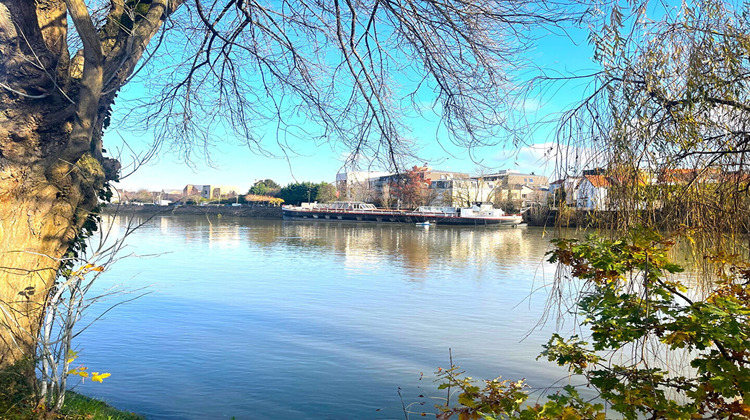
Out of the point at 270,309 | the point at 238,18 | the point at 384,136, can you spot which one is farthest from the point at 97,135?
the point at 270,309

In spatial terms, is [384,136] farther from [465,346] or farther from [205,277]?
[205,277]

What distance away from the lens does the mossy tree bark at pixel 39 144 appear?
3.35m

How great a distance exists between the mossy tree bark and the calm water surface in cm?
155

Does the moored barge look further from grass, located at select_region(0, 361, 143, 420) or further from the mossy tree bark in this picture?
grass, located at select_region(0, 361, 143, 420)

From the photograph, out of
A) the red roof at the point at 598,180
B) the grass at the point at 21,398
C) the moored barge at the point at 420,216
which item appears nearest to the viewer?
the grass at the point at 21,398

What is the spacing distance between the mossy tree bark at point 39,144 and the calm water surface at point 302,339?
1.55 m

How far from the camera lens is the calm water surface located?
6.04 metres

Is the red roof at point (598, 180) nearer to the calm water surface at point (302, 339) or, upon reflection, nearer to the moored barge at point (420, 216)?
the calm water surface at point (302, 339)

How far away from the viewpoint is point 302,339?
856 centimetres

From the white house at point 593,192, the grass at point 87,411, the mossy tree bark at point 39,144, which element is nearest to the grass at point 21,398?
the grass at point 87,411

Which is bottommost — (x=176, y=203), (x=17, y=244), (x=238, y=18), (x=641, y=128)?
(x=17, y=244)

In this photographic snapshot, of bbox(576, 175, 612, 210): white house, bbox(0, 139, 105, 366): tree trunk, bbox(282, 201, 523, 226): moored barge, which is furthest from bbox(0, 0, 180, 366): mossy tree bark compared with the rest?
bbox(282, 201, 523, 226): moored barge

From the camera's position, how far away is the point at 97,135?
13.8 ft

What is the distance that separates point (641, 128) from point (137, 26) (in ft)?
12.0
